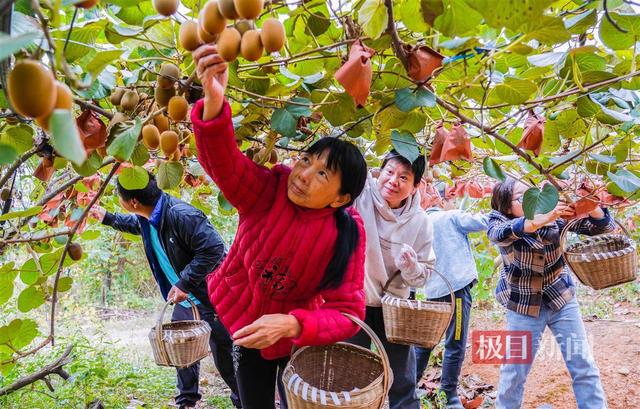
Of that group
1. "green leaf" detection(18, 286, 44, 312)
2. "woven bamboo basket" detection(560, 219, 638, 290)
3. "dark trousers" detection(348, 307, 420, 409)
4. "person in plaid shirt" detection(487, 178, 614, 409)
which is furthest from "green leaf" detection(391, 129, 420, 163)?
"person in plaid shirt" detection(487, 178, 614, 409)

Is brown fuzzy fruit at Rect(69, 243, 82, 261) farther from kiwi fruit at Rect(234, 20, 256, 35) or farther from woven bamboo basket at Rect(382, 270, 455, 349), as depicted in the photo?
woven bamboo basket at Rect(382, 270, 455, 349)

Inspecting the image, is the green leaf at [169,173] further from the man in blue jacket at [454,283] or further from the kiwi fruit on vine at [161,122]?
the man in blue jacket at [454,283]

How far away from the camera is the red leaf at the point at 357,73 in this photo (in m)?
0.60

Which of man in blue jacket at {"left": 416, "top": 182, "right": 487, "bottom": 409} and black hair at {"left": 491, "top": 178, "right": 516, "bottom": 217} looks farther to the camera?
man in blue jacket at {"left": 416, "top": 182, "right": 487, "bottom": 409}

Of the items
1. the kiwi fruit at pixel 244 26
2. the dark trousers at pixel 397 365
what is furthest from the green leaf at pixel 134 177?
the dark trousers at pixel 397 365

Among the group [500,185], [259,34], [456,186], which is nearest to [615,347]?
[456,186]

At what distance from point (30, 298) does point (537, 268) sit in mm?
1850

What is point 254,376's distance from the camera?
48.8 inches

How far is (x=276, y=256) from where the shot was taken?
1073 millimetres

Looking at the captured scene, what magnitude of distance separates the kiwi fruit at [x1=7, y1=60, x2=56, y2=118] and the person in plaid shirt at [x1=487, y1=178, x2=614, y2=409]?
1.85m

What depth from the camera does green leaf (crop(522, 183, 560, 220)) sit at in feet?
3.00

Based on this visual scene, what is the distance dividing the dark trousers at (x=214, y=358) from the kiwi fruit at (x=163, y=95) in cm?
168

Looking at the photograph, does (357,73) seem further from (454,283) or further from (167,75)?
(454,283)

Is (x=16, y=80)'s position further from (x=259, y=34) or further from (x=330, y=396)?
(x=330, y=396)
